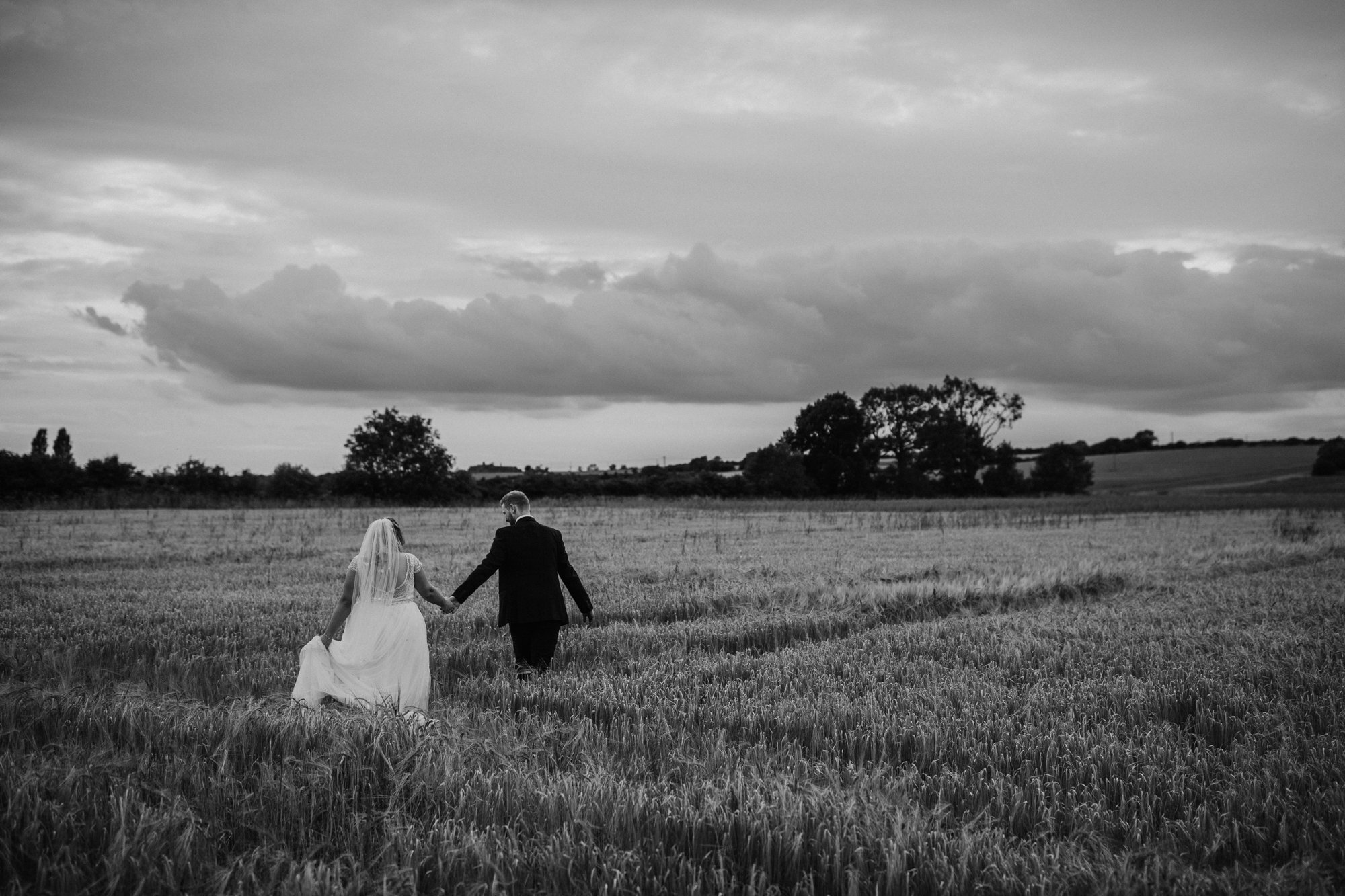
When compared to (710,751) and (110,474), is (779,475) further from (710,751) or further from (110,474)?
(710,751)

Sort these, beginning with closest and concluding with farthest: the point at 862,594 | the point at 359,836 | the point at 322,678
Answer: the point at 359,836, the point at 322,678, the point at 862,594

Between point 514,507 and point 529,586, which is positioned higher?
point 514,507

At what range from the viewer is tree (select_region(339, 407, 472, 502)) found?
80625 millimetres

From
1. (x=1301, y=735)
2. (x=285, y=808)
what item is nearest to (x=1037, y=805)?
(x=1301, y=735)

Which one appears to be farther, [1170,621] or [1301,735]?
[1170,621]

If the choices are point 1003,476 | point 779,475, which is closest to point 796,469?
point 779,475

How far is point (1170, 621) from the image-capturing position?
11.3m

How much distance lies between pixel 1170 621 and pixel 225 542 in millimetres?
25040

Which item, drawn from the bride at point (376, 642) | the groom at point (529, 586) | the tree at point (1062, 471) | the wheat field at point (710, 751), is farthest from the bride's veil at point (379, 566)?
the tree at point (1062, 471)

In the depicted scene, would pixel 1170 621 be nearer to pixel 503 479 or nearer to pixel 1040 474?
pixel 503 479

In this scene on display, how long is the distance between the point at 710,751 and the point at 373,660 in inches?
141

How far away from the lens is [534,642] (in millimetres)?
9195

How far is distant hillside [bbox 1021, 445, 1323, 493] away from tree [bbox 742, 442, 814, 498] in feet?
138

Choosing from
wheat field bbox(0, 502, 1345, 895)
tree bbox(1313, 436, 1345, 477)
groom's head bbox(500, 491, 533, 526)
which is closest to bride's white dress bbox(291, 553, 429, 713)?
wheat field bbox(0, 502, 1345, 895)
